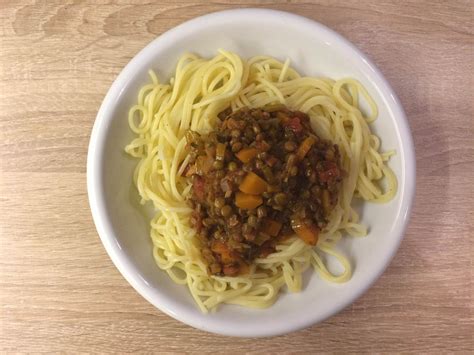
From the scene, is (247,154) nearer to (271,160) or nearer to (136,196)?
(271,160)

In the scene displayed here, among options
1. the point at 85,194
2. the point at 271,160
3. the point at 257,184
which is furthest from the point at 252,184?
the point at 85,194

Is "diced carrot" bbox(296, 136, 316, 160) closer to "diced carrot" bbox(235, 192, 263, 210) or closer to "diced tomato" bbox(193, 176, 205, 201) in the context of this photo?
"diced carrot" bbox(235, 192, 263, 210)

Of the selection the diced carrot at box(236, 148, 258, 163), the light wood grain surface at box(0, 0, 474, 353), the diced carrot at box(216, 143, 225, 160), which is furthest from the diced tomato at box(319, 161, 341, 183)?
the light wood grain surface at box(0, 0, 474, 353)

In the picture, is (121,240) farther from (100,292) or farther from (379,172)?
(379,172)

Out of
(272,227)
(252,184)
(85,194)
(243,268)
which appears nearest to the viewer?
(252,184)

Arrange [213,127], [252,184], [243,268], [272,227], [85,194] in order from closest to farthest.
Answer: [252,184], [272,227], [243,268], [213,127], [85,194]

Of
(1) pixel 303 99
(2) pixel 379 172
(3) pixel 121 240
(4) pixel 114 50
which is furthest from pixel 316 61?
(3) pixel 121 240

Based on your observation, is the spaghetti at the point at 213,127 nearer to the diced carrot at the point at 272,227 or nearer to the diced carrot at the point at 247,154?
the diced carrot at the point at 272,227
